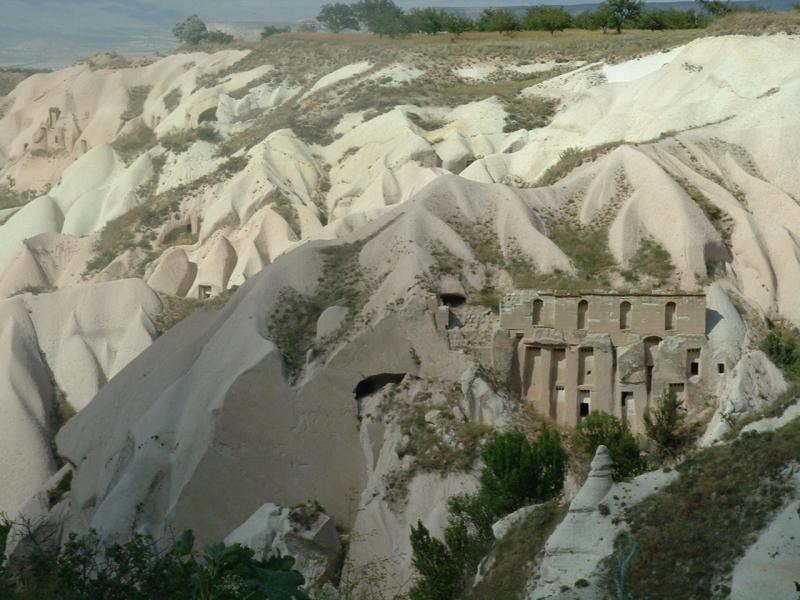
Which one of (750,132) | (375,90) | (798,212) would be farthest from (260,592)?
(375,90)

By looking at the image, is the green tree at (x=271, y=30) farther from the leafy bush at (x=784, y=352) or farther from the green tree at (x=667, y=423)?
the green tree at (x=667, y=423)

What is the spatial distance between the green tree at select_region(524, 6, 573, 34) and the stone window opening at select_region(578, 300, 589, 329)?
47815 mm

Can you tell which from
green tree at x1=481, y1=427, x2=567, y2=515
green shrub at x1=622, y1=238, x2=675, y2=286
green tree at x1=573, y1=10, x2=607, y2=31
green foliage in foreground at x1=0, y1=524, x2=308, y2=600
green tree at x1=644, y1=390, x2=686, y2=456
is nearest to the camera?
green foliage in foreground at x1=0, y1=524, x2=308, y2=600

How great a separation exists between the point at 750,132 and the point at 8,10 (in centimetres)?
8451

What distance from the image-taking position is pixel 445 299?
1473 inches

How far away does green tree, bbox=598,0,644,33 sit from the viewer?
79.2m

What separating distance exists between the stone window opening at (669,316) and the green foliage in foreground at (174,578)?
15.0 metres

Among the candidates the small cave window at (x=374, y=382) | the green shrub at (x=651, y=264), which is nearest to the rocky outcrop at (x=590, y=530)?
the small cave window at (x=374, y=382)

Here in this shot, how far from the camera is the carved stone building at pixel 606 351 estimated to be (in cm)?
3512

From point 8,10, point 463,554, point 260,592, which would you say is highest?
point 260,592

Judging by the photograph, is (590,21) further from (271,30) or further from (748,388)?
(748,388)

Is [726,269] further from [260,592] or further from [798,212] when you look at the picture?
[260,592]

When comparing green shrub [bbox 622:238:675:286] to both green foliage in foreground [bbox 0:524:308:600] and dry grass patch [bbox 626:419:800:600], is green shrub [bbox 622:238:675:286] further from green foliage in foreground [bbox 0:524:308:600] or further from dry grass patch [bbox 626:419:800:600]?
green foliage in foreground [bbox 0:524:308:600]

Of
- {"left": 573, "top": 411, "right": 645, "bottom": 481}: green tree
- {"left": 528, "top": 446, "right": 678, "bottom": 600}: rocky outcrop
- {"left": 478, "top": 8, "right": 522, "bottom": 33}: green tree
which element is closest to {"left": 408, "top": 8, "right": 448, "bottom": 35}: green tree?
{"left": 478, "top": 8, "right": 522, "bottom": 33}: green tree
